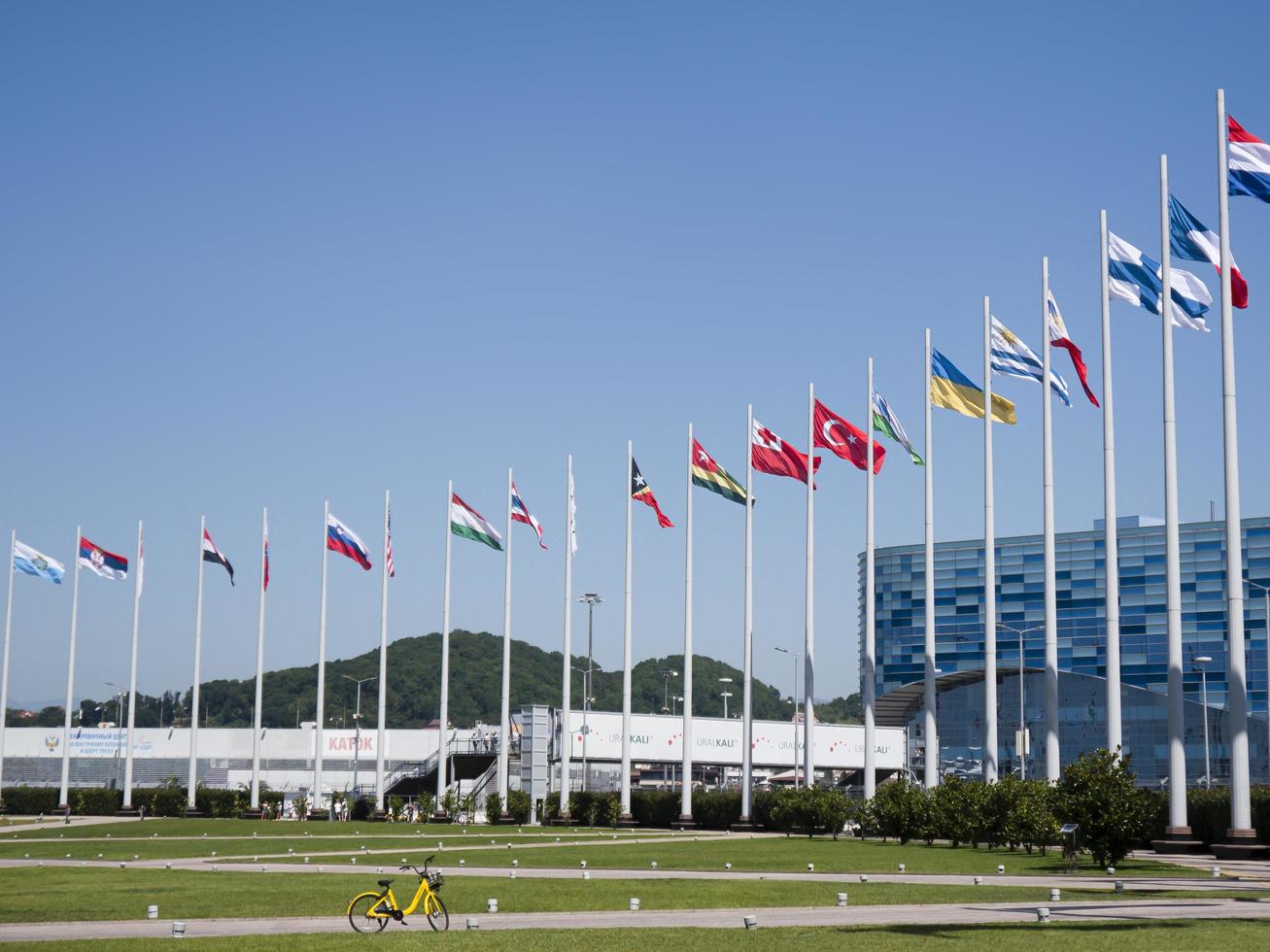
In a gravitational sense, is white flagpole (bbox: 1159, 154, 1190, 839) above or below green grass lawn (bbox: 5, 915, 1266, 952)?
above

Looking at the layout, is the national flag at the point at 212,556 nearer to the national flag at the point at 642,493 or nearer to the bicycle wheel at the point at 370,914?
the national flag at the point at 642,493

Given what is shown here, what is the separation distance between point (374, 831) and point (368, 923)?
41955 mm

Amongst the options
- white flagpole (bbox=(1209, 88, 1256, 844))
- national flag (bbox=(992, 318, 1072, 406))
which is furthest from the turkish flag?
white flagpole (bbox=(1209, 88, 1256, 844))

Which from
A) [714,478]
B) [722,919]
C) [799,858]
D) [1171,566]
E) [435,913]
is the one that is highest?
[714,478]

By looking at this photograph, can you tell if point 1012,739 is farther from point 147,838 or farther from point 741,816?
point 147,838

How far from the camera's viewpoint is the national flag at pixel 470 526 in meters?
70.6

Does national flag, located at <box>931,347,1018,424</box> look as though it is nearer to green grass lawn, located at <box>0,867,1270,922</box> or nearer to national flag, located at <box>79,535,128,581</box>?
green grass lawn, located at <box>0,867,1270,922</box>

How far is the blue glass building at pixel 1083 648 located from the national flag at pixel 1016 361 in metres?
73.8

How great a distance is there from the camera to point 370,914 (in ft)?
77.7

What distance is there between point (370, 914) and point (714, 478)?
136ft

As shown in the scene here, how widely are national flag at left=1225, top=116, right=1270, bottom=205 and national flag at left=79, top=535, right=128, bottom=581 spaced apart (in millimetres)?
60421

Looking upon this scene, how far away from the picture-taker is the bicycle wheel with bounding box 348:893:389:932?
2373cm

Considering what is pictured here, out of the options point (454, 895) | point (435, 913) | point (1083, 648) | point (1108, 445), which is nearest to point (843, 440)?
point (1108, 445)

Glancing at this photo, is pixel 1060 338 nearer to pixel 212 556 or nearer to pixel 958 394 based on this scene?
pixel 958 394
